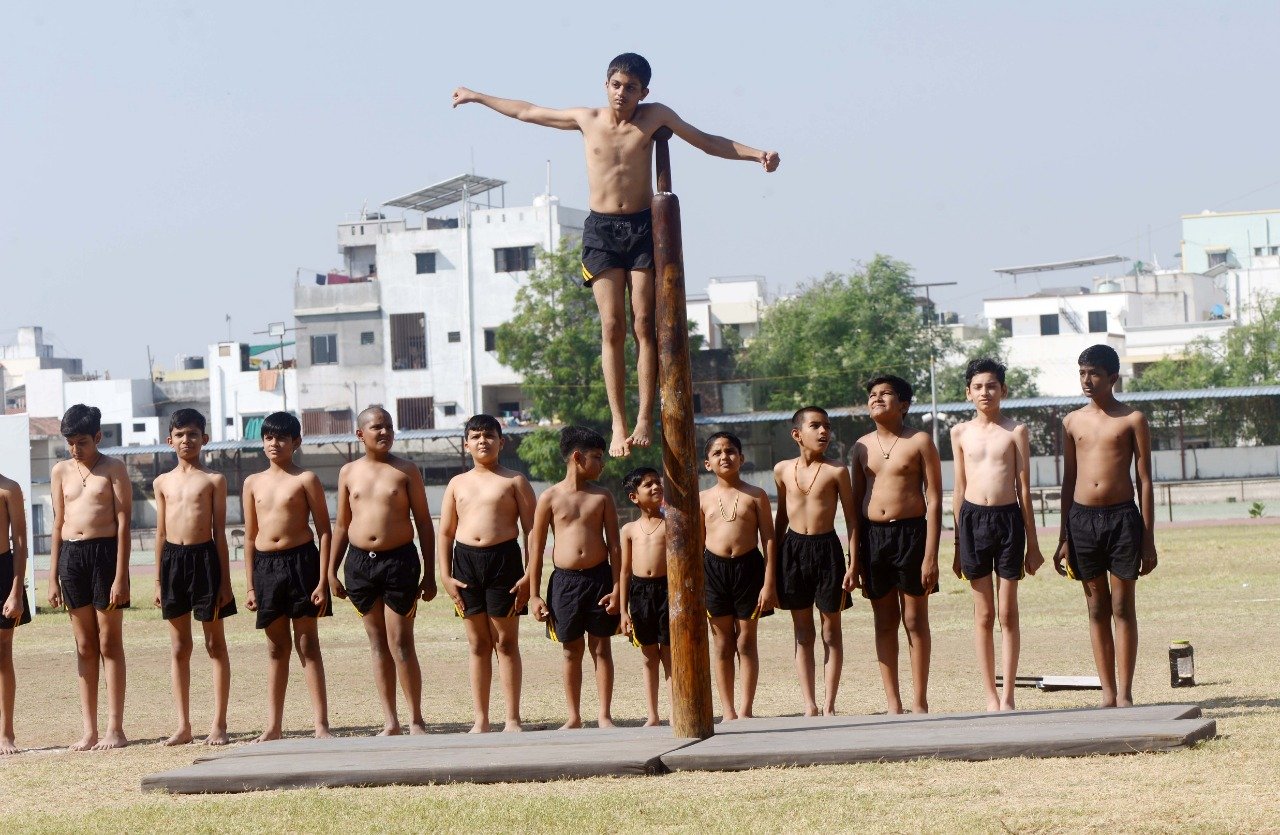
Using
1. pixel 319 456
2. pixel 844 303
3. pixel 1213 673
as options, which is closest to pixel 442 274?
pixel 319 456

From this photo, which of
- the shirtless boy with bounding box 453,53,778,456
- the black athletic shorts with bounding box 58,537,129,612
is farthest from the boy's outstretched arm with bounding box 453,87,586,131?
the black athletic shorts with bounding box 58,537,129,612

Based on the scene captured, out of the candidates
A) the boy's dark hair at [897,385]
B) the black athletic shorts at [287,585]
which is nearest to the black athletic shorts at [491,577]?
the black athletic shorts at [287,585]

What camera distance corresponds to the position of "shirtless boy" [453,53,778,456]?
836cm

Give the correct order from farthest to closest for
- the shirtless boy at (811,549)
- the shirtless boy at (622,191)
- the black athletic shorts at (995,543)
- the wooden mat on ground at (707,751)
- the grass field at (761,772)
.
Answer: the shirtless boy at (811,549) < the black athletic shorts at (995,543) < the shirtless boy at (622,191) < the wooden mat on ground at (707,751) < the grass field at (761,772)

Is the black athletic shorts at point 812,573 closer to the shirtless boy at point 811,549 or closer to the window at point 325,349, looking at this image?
the shirtless boy at point 811,549

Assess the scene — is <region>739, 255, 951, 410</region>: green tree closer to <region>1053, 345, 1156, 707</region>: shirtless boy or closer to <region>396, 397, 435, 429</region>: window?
<region>396, 397, 435, 429</region>: window

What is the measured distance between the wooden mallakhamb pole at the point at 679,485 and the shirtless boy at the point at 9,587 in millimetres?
4259

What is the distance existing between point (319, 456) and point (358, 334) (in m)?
6.89

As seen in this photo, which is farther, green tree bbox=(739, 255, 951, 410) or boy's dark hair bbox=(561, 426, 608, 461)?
green tree bbox=(739, 255, 951, 410)

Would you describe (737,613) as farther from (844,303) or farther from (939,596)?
(844,303)

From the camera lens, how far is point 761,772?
759 cm

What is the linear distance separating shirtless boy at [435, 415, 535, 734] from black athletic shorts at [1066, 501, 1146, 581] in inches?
120

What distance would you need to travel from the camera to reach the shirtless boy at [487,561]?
9.80m

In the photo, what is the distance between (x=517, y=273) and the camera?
59.8 metres
